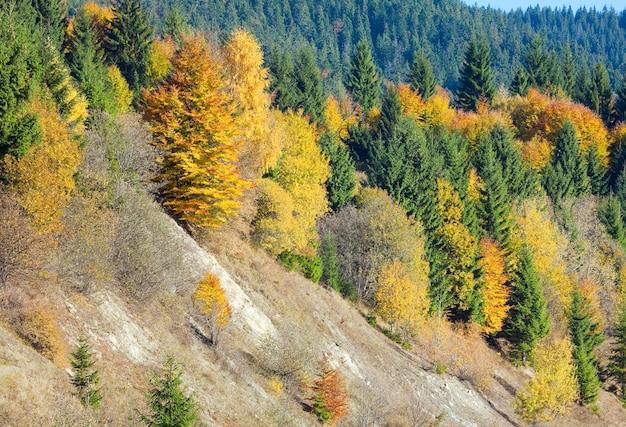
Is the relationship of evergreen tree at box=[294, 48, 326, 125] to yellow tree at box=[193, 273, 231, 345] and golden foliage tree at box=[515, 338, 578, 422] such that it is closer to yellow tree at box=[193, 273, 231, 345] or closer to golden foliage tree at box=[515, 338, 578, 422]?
golden foliage tree at box=[515, 338, 578, 422]

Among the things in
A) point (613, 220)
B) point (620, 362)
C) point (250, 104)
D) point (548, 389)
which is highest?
point (250, 104)

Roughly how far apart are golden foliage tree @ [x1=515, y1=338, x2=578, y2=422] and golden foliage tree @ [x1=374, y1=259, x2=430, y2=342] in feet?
29.3

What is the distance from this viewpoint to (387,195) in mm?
58469

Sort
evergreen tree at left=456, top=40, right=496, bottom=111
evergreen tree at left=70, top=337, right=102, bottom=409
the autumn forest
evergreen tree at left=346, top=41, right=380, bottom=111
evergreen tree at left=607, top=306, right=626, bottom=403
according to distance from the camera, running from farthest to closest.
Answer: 1. evergreen tree at left=456, top=40, right=496, bottom=111
2. evergreen tree at left=346, top=41, right=380, bottom=111
3. evergreen tree at left=607, top=306, right=626, bottom=403
4. the autumn forest
5. evergreen tree at left=70, top=337, right=102, bottom=409

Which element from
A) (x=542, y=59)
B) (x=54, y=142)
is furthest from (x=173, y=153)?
(x=542, y=59)

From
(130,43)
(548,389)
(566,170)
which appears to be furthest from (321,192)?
(566,170)

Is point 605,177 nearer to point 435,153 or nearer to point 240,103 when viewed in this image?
point 435,153

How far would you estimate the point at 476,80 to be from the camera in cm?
10288

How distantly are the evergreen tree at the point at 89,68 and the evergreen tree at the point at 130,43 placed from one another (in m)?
1.93

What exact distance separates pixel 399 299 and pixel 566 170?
4462 centimetres

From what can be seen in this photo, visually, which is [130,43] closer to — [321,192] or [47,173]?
[321,192]

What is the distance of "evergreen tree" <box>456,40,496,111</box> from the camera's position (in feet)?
335

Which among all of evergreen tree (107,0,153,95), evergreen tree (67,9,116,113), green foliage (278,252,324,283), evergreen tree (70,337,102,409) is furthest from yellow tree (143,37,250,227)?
evergreen tree (107,0,153,95)

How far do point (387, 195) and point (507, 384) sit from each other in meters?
17.9
